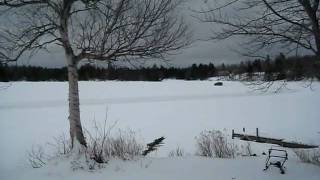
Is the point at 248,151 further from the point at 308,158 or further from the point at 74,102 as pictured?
the point at 74,102

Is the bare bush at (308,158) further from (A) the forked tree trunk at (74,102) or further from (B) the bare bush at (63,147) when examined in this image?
(B) the bare bush at (63,147)

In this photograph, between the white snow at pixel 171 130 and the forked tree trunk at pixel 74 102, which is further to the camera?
the forked tree trunk at pixel 74 102

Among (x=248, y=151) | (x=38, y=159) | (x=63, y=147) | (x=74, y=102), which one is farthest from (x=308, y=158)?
(x=63, y=147)

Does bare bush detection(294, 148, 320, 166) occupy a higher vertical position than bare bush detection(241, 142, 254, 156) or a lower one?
higher

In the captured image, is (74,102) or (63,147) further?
(63,147)

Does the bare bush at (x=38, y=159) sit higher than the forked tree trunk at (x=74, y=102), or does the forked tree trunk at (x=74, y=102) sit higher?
the forked tree trunk at (x=74, y=102)

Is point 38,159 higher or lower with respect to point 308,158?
lower

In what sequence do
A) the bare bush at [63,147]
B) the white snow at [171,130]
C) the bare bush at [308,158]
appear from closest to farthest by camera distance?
the white snow at [171,130], the bare bush at [308,158], the bare bush at [63,147]

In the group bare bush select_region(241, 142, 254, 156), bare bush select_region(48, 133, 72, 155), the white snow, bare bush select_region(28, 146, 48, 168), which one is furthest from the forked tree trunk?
bare bush select_region(241, 142, 254, 156)

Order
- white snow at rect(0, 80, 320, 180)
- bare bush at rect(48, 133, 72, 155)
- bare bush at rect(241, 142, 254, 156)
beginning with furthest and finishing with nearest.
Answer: bare bush at rect(241, 142, 254, 156)
bare bush at rect(48, 133, 72, 155)
white snow at rect(0, 80, 320, 180)

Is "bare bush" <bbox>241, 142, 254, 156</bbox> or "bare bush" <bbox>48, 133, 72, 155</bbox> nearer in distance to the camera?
"bare bush" <bbox>48, 133, 72, 155</bbox>

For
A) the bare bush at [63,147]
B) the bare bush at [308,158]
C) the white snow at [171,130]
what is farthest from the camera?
the bare bush at [63,147]

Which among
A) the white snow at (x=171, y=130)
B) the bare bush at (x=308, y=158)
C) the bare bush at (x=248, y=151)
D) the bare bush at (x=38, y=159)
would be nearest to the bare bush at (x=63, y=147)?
the bare bush at (x=38, y=159)

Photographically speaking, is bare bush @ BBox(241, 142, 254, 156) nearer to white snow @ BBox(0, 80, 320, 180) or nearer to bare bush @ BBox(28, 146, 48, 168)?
white snow @ BBox(0, 80, 320, 180)
